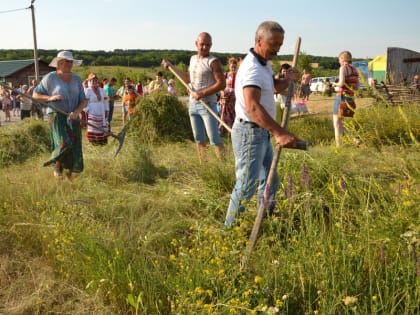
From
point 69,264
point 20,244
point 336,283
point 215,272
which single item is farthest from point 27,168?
point 336,283

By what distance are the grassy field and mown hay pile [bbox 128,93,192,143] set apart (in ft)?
11.6

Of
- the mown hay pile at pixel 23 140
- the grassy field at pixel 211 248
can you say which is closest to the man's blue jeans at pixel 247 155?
the grassy field at pixel 211 248

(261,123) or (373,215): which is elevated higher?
(261,123)

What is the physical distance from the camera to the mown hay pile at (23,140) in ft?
23.4

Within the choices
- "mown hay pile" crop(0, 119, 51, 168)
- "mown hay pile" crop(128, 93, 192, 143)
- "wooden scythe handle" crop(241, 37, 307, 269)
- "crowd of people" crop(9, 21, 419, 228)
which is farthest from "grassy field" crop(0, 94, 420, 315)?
"mown hay pile" crop(128, 93, 192, 143)

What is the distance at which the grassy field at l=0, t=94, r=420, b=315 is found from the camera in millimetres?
2299

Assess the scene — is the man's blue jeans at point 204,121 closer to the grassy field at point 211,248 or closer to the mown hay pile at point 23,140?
the grassy field at point 211,248

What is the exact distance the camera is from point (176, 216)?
3895mm

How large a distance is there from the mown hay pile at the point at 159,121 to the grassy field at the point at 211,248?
3.54 meters

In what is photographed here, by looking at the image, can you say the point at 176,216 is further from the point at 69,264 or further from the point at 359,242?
the point at 359,242

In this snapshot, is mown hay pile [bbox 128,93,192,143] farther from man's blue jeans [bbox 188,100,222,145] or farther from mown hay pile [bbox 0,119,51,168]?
man's blue jeans [bbox 188,100,222,145]

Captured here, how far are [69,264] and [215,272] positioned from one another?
1190 mm

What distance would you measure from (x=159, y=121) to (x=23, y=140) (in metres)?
2.46

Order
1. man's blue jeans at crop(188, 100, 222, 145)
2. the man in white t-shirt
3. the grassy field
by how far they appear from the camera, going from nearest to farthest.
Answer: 1. the grassy field
2. the man in white t-shirt
3. man's blue jeans at crop(188, 100, 222, 145)
